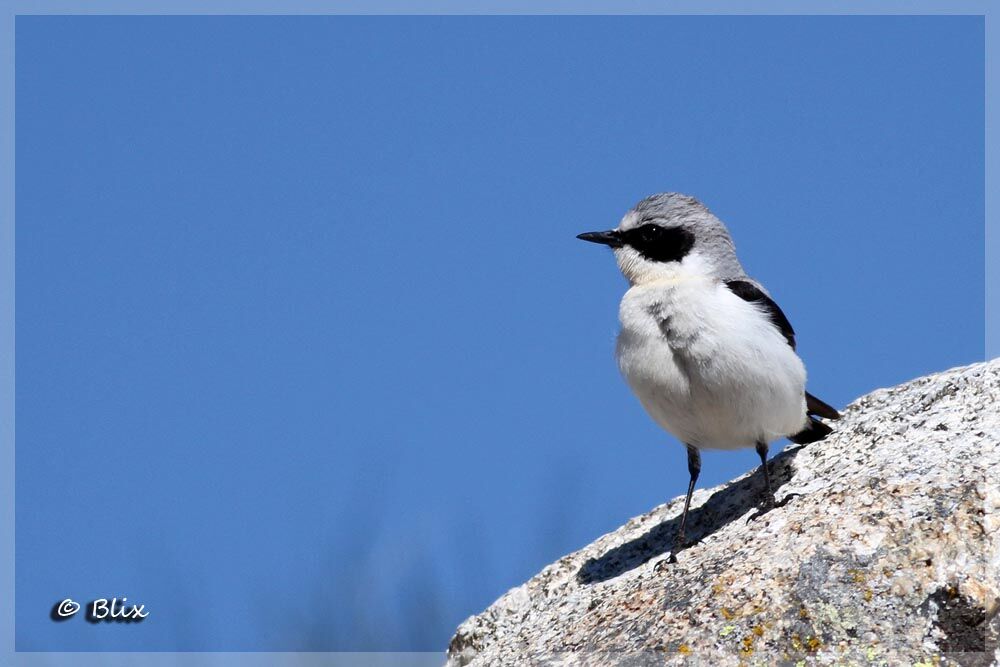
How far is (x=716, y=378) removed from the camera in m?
6.91

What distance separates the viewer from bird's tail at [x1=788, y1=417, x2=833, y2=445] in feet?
24.5

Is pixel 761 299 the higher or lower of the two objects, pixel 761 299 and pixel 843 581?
the higher

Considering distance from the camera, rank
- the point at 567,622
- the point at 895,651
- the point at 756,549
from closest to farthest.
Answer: the point at 895,651
the point at 756,549
the point at 567,622

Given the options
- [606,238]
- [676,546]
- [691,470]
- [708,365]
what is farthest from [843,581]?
[606,238]

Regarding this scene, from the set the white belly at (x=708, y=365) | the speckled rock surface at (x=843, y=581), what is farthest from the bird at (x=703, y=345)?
the speckled rock surface at (x=843, y=581)

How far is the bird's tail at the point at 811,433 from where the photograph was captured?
24.5ft

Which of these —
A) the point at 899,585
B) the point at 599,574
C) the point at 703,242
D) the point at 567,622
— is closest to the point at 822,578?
the point at 899,585

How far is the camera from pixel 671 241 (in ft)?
24.9

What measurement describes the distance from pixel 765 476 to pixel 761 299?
1.14 meters

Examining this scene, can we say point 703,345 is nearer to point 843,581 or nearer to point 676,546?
point 676,546

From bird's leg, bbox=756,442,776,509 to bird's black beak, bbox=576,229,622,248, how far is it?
1.54m

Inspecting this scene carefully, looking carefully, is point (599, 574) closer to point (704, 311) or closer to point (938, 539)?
point (704, 311)

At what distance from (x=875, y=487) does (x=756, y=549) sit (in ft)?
1.91

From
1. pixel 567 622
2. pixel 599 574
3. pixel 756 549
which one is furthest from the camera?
pixel 599 574
